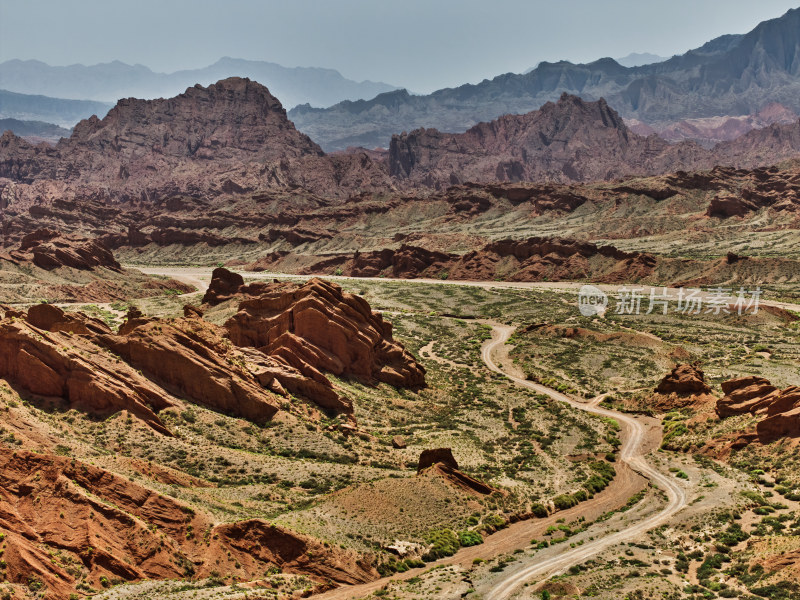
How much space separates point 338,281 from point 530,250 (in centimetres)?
4422

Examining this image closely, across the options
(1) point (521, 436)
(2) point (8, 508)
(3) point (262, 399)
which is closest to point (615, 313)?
(1) point (521, 436)

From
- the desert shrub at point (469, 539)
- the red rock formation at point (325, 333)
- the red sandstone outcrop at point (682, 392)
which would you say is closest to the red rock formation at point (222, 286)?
the red rock formation at point (325, 333)

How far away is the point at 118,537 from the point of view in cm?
2697

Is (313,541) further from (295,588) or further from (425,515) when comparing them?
(425,515)

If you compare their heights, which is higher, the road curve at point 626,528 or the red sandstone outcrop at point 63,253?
the red sandstone outcrop at point 63,253

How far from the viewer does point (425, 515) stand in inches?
1449

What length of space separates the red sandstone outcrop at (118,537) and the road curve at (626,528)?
5.86 meters

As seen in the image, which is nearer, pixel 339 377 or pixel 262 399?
pixel 262 399

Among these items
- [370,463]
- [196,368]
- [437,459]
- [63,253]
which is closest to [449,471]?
[437,459]

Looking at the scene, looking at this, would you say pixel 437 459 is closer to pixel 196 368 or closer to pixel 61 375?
pixel 196 368

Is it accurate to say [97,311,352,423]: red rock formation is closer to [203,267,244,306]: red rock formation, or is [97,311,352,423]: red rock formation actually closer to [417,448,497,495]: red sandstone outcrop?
[417,448,497,495]: red sandstone outcrop

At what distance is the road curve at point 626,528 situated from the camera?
31.0 meters

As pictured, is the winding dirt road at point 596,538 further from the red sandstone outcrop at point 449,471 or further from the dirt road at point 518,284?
the dirt road at point 518,284

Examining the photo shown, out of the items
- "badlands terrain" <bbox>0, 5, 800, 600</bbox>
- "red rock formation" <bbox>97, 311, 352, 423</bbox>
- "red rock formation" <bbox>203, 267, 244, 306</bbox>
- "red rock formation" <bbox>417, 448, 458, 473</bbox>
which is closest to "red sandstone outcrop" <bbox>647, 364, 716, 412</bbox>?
A: "badlands terrain" <bbox>0, 5, 800, 600</bbox>
